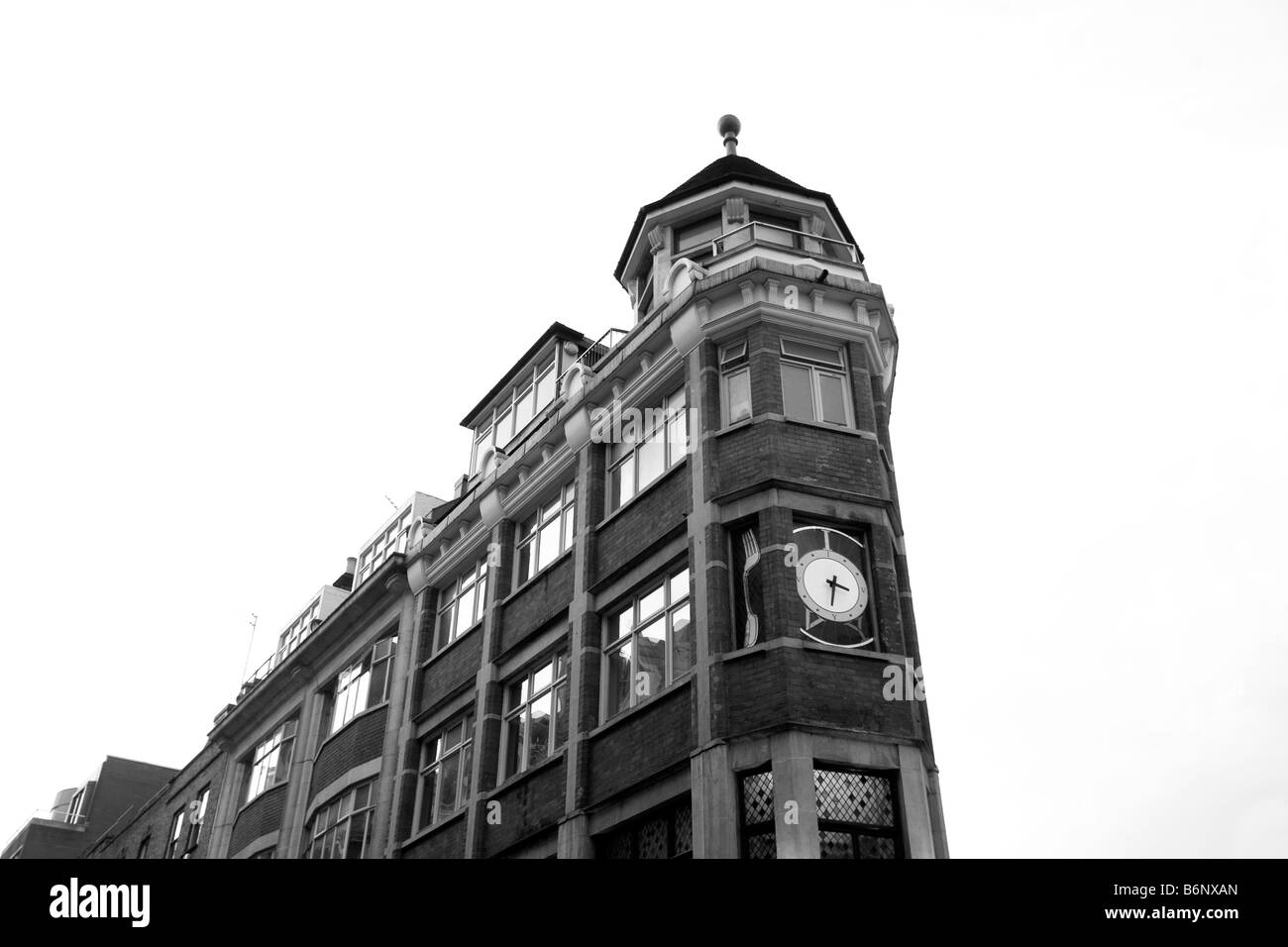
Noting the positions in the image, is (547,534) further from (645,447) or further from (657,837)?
(657,837)

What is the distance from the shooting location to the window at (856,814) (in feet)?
52.2

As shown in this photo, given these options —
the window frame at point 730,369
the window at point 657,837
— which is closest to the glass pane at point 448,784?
the window at point 657,837

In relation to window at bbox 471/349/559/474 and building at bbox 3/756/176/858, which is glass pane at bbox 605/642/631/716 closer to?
window at bbox 471/349/559/474

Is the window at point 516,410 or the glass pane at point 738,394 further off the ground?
the window at point 516,410

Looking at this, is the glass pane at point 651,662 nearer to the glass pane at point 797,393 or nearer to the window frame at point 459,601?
the glass pane at point 797,393

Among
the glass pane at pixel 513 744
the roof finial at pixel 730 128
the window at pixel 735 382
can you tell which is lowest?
the glass pane at pixel 513 744

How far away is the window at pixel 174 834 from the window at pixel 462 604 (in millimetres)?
15854

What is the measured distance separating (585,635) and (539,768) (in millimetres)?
2337

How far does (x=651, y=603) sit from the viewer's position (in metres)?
20.2

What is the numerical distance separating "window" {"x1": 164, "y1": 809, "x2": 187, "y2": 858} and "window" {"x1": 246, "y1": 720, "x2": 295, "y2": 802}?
5021 millimetres

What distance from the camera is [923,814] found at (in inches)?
639

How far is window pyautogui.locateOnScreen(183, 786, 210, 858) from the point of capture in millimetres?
35588
